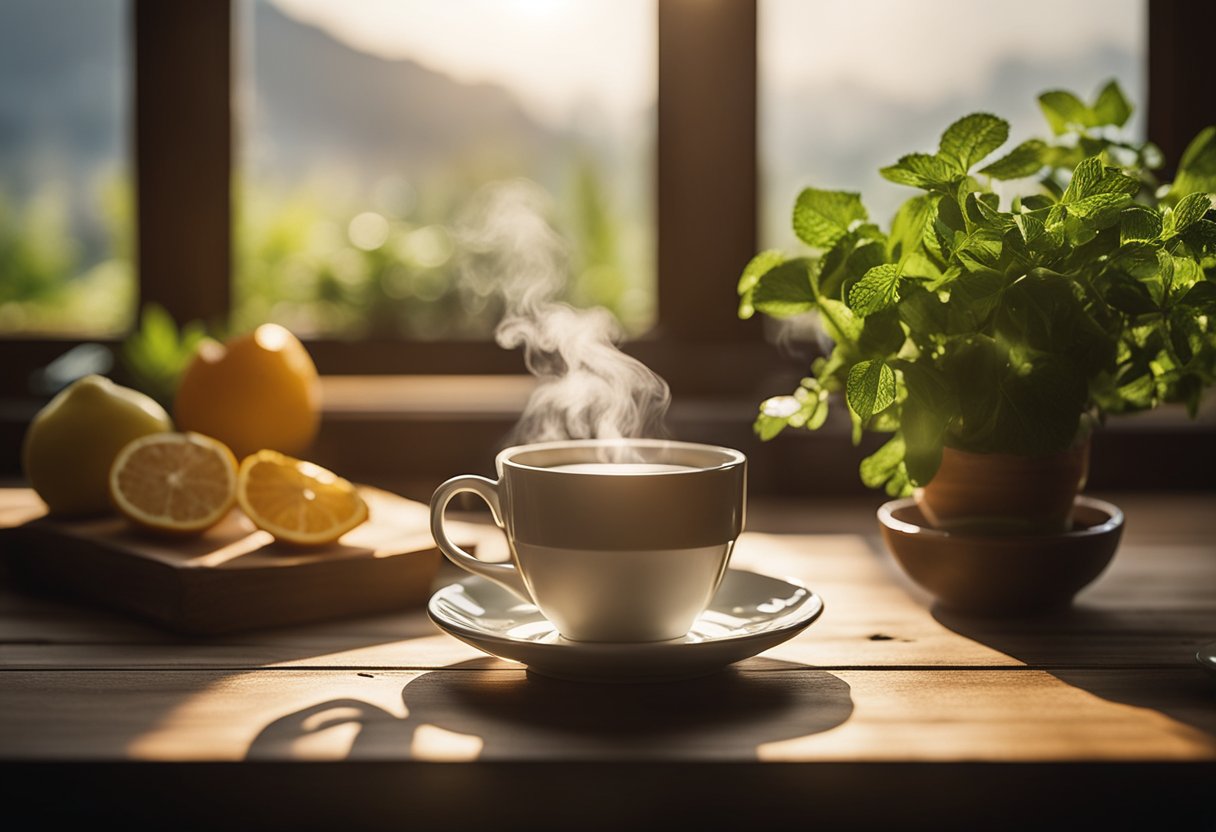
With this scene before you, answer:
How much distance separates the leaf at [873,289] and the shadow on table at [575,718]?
28 cm

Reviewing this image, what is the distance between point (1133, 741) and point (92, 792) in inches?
24.1

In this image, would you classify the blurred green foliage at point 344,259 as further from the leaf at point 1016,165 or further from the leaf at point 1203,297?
the leaf at point 1203,297

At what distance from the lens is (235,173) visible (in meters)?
1.97

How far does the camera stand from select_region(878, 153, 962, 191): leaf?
87 centimetres

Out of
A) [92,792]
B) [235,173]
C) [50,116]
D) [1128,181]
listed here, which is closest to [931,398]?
[1128,181]

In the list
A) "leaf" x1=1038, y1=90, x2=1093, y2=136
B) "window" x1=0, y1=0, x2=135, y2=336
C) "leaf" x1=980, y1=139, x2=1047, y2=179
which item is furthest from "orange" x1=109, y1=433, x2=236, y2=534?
"window" x1=0, y1=0, x2=135, y2=336

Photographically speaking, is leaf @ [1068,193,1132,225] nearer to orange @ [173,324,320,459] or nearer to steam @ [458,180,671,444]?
steam @ [458,180,671,444]

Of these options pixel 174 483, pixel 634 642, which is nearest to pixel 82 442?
pixel 174 483

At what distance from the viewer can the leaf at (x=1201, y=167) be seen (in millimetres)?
984

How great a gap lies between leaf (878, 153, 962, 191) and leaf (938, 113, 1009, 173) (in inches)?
0.4

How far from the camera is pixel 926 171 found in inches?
34.3

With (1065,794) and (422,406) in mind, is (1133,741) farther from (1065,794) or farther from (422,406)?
(422,406)

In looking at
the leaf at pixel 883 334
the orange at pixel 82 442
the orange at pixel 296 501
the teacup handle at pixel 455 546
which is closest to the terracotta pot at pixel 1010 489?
the leaf at pixel 883 334

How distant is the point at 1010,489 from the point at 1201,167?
33cm
